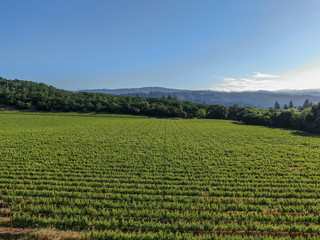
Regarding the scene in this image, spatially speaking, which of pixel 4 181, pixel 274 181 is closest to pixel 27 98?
pixel 4 181

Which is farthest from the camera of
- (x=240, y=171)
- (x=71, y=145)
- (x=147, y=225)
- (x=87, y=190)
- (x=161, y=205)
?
(x=71, y=145)

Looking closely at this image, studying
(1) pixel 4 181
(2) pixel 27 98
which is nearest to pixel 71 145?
(1) pixel 4 181

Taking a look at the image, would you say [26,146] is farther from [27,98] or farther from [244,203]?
[27,98]

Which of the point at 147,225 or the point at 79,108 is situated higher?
the point at 79,108

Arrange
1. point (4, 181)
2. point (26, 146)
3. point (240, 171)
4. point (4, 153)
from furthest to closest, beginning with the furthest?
point (26, 146), point (4, 153), point (240, 171), point (4, 181)

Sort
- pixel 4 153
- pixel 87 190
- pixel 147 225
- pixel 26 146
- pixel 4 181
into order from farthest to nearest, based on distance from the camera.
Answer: pixel 26 146 < pixel 4 153 < pixel 4 181 < pixel 87 190 < pixel 147 225

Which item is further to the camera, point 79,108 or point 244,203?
point 79,108

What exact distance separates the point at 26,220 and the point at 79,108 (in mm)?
105032

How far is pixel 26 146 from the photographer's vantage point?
91.3 ft

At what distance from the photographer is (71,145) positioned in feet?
99.1

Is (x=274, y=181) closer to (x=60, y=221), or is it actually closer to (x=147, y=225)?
(x=147, y=225)

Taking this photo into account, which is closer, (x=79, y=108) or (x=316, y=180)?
(x=316, y=180)

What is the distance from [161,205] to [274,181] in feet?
45.8

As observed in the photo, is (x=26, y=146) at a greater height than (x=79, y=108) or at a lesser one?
lesser
